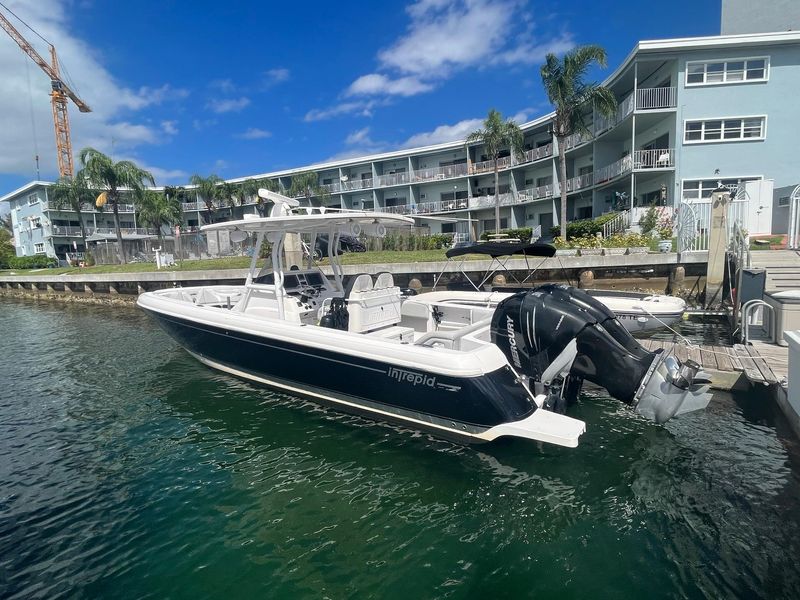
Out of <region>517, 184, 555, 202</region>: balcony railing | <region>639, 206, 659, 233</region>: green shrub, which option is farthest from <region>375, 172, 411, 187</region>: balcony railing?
<region>639, 206, 659, 233</region>: green shrub

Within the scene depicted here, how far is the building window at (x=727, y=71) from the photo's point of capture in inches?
805

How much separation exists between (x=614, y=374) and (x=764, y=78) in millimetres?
24120

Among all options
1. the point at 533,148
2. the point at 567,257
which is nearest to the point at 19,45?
the point at 533,148

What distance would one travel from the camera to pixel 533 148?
109 feet

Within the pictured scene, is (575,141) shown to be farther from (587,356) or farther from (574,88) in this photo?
(587,356)

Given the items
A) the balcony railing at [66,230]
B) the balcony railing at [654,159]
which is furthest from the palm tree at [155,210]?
the balcony railing at [654,159]

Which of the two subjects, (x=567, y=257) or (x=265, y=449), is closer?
(x=265, y=449)

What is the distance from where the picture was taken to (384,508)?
4.23 m

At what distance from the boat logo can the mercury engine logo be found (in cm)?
93

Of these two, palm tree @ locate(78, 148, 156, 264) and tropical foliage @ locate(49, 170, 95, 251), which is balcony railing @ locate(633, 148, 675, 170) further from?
tropical foliage @ locate(49, 170, 95, 251)

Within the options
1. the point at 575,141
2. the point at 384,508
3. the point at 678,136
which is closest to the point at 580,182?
the point at 575,141

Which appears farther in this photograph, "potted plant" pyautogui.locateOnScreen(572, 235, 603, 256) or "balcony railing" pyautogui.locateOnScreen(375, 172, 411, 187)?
"balcony railing" pyautogui.locateOnScreen(375, 172, 411, 187)

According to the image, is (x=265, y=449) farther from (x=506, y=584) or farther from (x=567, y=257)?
(x=567, y=257)

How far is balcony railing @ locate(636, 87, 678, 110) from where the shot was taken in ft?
69.6
